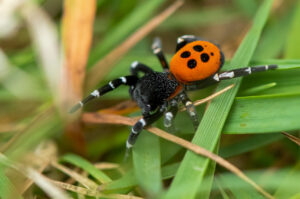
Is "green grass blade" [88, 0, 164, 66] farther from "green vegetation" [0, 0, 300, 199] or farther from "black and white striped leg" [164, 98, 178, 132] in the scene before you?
"black and white striped leg" [164, 98, 178, 132]

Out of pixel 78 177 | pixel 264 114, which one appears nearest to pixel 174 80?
pixel 264 114

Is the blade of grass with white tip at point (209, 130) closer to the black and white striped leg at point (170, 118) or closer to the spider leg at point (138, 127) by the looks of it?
the black and white striped leg at point (170, 118)

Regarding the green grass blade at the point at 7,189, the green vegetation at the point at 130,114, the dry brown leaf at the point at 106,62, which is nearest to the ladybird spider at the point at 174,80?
the green vegetation at the point at 130,114

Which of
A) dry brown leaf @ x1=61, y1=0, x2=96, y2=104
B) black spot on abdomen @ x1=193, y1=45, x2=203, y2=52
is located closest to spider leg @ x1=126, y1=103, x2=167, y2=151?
black spot on abdomen @ x1=193, y1=45, x2=203, y2=52

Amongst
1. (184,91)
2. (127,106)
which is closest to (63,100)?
(127,106)

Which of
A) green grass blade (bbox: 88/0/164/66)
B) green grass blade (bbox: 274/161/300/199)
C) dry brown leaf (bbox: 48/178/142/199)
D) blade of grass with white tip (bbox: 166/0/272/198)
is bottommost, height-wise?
green grass blade (bbox: 274/161/300/199)

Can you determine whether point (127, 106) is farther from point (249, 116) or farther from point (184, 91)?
point (249, 116)
